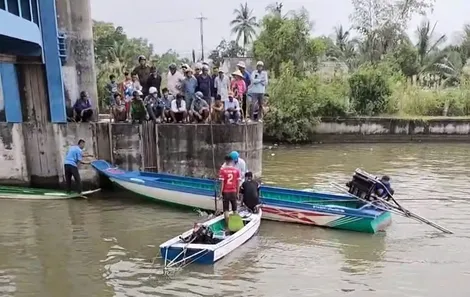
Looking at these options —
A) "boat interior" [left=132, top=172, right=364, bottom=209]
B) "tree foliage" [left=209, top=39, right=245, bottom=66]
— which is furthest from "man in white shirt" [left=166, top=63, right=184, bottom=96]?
"tree foliage" [left=209, top=39, right=245, bottom=66]

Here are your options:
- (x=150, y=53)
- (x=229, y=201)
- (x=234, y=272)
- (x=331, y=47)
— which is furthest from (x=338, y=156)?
(x=150, y=53)

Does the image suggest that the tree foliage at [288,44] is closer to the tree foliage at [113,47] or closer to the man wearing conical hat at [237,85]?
the tree foliage at [113,47]

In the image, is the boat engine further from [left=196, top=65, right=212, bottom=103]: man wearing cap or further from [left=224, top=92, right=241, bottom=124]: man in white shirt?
[left=196, top=65, right=212, bottom=103]: man wearing cap

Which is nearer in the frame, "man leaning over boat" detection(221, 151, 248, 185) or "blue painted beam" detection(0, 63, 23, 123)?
"man leaning over boat" detection(221, 151, 248, 185)

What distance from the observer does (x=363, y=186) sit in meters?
13.5

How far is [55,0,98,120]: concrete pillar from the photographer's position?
1756 cm

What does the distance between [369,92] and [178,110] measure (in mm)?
17004

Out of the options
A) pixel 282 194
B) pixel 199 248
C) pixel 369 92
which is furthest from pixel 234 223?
pixel 369 92

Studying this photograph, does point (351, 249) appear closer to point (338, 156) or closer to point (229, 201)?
point (229, 201)

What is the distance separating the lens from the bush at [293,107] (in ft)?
95.3

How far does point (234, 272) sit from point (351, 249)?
9.28ft

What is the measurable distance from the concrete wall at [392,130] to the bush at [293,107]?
117 cm

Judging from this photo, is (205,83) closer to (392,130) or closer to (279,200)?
(279,200)

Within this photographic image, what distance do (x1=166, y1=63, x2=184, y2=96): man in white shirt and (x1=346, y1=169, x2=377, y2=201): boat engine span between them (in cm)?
663
